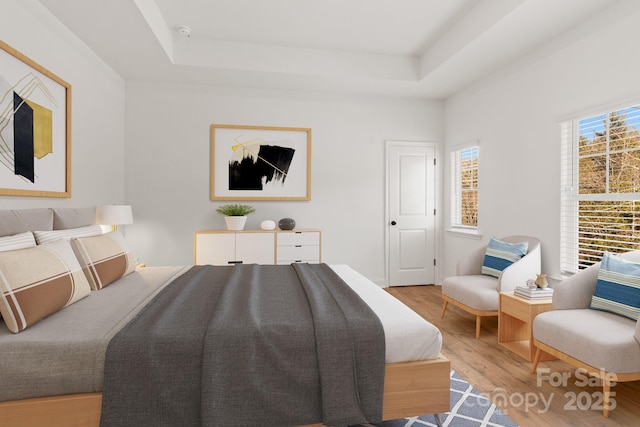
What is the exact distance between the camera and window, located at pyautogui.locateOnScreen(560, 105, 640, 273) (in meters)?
2.67

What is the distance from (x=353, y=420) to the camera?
1475 millimetres

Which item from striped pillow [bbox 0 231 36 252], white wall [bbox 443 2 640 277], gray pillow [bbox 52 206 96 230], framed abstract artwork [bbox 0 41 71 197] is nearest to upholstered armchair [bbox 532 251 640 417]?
white wall [bbox 443 2 640 277]

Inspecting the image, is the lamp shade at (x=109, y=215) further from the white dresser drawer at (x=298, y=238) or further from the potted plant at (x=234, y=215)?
the white dresser drawer at (x=298, y=238)

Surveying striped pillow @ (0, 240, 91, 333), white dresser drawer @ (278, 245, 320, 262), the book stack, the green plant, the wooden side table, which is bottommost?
the wooden side table

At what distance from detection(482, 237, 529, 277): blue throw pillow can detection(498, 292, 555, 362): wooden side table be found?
486 mm

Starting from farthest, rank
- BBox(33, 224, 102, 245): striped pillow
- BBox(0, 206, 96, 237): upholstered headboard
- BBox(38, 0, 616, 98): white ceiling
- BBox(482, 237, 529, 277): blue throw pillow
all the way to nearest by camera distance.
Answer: BBox(482, 237, 529, 277): blue throw pillow → BBox(38, 0, 616, 98): white ceiling → BBox(33, 224, 102, 245): striped pillow → BBox(0, 206, 96, 237): upholstered headboard

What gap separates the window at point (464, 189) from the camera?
4.50 m

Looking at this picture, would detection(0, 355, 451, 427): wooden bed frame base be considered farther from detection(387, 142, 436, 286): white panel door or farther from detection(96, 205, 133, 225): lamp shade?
detection(387, 142, 436, 286): white panel door

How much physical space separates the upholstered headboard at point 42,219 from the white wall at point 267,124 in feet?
4.03

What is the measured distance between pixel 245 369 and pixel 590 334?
1.92 meters

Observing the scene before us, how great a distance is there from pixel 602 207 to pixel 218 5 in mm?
3662

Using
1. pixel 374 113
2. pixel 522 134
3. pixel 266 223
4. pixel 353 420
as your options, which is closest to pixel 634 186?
pixel 522 134

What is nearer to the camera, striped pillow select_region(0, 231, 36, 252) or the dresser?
striped pillow select_region(0, 231, 36, 252)

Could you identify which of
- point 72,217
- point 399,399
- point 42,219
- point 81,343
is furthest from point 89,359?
point 72,217
